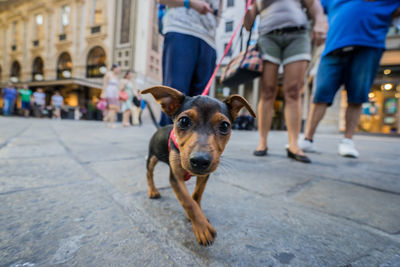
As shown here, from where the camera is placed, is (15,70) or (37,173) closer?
(37,173)

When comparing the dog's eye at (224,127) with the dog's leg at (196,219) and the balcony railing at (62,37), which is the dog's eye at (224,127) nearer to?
the dog's leg at (196,219)

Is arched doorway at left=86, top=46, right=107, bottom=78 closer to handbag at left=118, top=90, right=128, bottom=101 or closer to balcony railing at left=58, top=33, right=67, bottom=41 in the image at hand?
balcony railing at left=58, top=33, right=67, bottom=41

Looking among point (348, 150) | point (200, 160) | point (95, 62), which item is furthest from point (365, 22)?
point (95, 62)

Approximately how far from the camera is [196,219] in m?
0.86

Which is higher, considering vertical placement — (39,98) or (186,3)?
(186,3)

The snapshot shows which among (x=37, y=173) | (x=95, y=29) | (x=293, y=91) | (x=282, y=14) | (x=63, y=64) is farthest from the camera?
(x=63, y=64)

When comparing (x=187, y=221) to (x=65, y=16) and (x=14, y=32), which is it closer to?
(x=65, y=16)

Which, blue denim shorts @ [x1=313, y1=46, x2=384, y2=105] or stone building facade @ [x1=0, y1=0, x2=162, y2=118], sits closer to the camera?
blue denim shorts @ [x1=313, y1=46, x2=384, y2=105]

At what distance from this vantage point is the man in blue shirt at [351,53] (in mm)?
2537

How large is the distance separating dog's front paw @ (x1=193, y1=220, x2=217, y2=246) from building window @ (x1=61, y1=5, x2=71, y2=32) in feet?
77.9

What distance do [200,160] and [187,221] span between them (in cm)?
40

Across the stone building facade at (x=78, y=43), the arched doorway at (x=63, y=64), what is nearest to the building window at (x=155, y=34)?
the stone building facade at (x=78, y=43)

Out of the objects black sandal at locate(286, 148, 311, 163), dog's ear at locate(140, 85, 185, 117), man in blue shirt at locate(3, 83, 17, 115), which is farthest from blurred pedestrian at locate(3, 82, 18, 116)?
black sandal at locate(286, 148, 311, 163)

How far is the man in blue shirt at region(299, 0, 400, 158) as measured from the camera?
254cm
